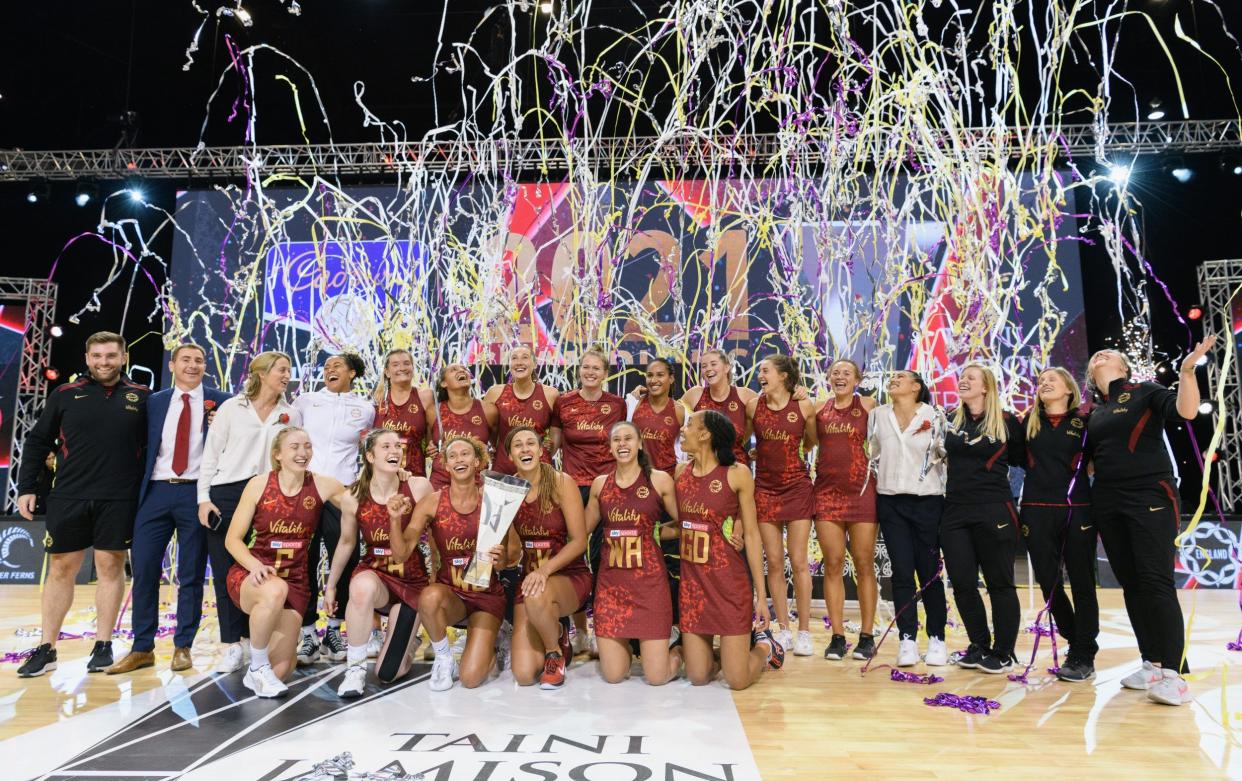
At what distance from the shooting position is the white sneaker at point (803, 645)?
3.84 metres

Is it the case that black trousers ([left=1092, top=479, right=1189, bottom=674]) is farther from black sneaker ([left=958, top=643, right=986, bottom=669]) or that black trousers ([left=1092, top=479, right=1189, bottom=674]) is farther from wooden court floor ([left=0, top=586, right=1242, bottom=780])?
black sneaker ([left=958, top=643, right=986, bottom=669])

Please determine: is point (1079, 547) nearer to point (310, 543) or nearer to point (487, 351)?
point (310, 543)

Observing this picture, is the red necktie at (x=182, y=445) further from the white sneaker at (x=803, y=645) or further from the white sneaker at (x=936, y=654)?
the white sneaker at (x=936, y=654)

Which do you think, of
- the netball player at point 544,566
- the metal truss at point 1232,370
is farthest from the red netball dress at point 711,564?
the metal truss at point 1232,370

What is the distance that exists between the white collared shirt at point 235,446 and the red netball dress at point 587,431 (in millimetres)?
1384

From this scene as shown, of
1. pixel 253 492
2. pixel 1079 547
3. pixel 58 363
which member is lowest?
pixel 1079 547

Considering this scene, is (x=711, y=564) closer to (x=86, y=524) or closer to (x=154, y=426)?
(x=154, y=426)

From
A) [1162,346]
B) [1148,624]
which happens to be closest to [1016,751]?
[1148,624]

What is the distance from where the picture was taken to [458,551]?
10.5 ft

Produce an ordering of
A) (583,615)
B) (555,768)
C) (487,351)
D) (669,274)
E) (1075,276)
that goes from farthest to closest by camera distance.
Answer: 1. (1075,276)
2. (669,274)
3. (487,351)
4. (583,615)
5. (555,768)

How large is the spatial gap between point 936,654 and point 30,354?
9759mm

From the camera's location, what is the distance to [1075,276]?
7.25 meters

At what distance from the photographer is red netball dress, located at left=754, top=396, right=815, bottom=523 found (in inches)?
150

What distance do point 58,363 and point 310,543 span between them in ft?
26.1
